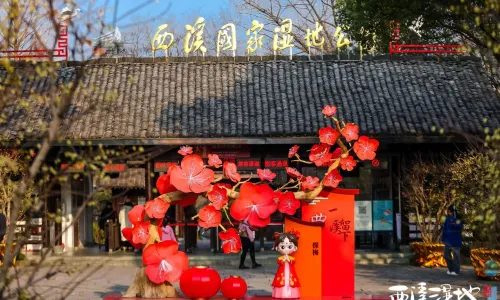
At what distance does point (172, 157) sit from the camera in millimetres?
20297

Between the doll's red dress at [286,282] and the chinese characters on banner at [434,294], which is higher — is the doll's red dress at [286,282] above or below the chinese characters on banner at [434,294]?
Answer: above

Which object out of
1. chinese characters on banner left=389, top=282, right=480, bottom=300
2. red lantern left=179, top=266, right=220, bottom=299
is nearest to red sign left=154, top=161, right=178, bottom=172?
chinese characters on banner left=389, top=282, right=480, bottom=300

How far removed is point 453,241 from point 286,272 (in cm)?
647

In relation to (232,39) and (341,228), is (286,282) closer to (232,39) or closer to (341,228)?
(341,228)

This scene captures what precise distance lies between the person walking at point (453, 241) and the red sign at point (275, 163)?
460 cm

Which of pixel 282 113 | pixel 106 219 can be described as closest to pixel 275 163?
pixel 282 113

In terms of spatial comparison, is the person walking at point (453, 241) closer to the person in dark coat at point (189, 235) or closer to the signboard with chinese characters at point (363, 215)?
the signboard with chinese characters at point (363, 215)

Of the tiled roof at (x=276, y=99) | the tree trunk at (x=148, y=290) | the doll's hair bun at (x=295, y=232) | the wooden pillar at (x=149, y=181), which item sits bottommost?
the tree trunk at (x=148, y=290)

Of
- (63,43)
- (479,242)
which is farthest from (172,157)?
(479,242)

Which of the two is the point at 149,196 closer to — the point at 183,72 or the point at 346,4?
the point at 183,72

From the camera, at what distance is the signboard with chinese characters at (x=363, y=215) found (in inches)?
813

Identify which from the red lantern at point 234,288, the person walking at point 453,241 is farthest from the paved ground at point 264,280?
the red lantern at point 234,288

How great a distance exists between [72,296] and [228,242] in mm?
4019

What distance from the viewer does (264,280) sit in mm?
16562
